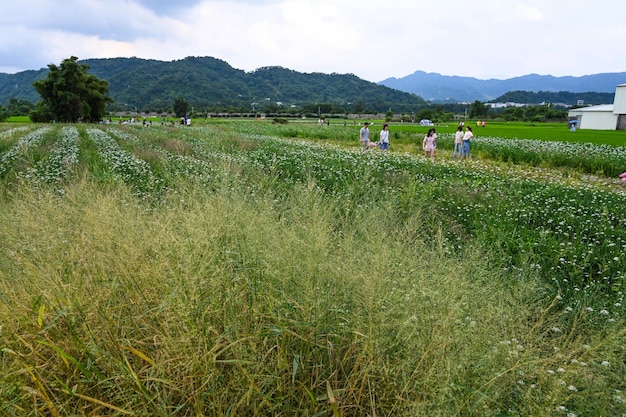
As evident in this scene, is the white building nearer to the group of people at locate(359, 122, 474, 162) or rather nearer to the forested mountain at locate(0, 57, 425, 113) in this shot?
the group of people at locate(359, 122, 474, 162)

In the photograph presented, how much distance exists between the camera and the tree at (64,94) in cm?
5416

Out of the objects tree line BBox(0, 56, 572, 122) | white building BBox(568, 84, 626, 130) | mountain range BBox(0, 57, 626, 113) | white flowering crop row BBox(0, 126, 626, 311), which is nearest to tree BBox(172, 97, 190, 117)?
tree line BBox(0, 56, 572, 122)

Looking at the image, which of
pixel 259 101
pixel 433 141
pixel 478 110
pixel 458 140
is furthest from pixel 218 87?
pixel 433 141

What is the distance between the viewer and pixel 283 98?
161 metres

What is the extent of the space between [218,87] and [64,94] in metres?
90.3

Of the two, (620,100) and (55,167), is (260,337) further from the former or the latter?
(620,100)

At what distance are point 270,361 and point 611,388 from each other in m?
1.80

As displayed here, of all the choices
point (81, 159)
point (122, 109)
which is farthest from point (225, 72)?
point (81, 159)

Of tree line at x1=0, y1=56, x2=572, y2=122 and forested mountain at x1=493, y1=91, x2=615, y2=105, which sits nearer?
tree line at x1=0, y1=56, x2=572, y2=122

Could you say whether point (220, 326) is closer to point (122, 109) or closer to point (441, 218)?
point (441, 218)

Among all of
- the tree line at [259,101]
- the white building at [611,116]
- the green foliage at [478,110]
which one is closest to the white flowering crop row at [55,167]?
the tree line at [259,101]

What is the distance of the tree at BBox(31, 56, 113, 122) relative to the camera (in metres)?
54.2

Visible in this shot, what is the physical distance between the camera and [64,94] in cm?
5334

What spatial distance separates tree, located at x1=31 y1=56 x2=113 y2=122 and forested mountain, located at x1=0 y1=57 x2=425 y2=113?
43.4 meters
